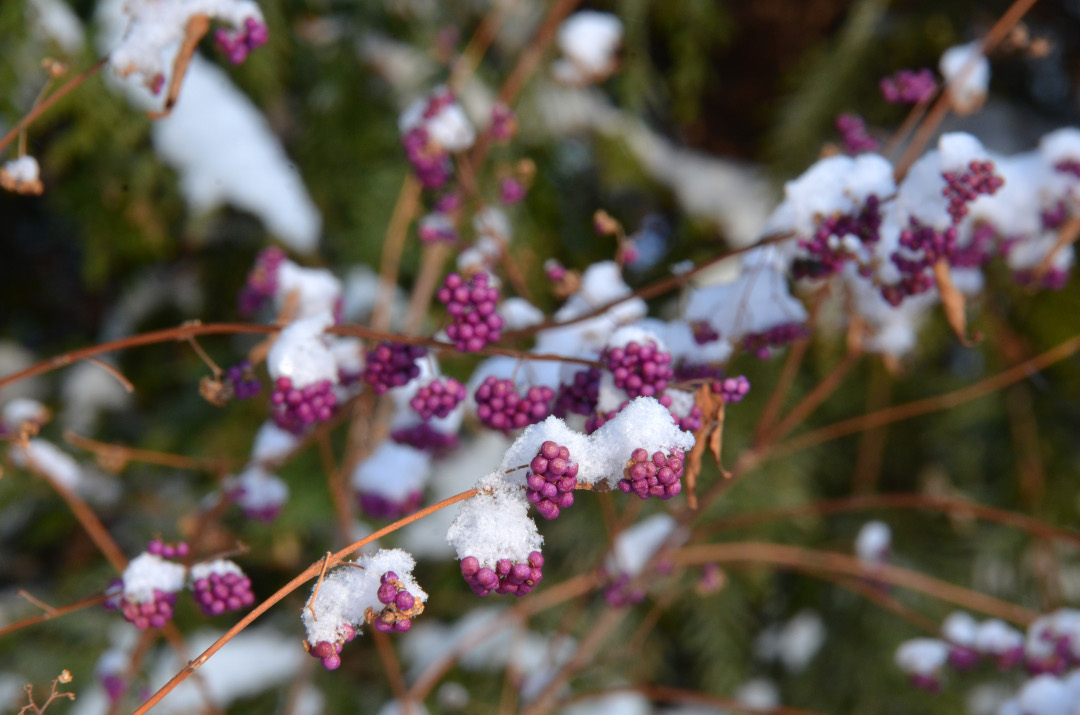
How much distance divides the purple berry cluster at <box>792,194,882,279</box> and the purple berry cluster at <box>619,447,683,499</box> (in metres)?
0.30

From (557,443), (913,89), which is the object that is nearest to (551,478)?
(557,443)

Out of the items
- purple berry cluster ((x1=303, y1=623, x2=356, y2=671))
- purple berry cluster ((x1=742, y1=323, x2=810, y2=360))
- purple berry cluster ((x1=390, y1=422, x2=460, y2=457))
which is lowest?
purple berry cluster ((x1=303, y1=623, x2=356, y2=671))

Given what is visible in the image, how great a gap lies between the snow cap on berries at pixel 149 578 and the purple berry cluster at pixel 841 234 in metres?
0.60

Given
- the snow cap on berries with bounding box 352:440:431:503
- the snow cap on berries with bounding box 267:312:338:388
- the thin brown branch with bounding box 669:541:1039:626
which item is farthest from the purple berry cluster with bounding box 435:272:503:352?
the thin brown branch with bounding box 669:541:1039:626

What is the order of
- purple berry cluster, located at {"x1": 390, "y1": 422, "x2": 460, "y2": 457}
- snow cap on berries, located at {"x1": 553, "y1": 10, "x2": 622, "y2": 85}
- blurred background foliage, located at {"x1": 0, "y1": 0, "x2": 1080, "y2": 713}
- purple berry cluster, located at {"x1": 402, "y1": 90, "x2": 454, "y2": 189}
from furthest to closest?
blurred background foliage, located at {"x1": 0, "y1": 0, "x2": 1080, "y2": 713} < snow cap on berries, located at {"x1": 553, "y1": 10, "x2": 622, "y2": 85} < purple berry cluster, located at {"x1": 402, "y1": 90, "x2": 454, "y2": 189} < purple berry cluster, located at {"x1": 390, "y1": 422, "x2": 460, "y2": 457}

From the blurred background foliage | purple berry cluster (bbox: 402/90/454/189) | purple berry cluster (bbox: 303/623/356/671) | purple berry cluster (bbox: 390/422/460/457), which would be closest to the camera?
purple berry cluster (bbox: 303/623/356/671)

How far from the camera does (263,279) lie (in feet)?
2.80

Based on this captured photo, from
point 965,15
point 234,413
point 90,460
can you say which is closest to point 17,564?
point 90,460

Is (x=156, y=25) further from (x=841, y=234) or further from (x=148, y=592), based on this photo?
(x=841, y=234)

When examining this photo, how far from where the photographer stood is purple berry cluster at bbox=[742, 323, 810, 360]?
2.21ft

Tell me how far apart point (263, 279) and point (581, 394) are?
1.48 ft

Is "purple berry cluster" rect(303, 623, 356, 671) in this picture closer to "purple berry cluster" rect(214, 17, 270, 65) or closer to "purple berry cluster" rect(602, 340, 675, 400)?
"purple berry cluster" rect(602, 340, 675, 400)

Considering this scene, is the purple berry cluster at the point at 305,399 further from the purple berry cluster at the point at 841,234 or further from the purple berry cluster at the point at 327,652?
the purple berry cluster at the point at 841,234

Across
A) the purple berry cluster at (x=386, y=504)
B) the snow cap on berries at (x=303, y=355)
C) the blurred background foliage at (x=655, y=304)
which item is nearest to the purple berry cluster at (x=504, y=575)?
the snow cap on berries at (x=303, y=355)
